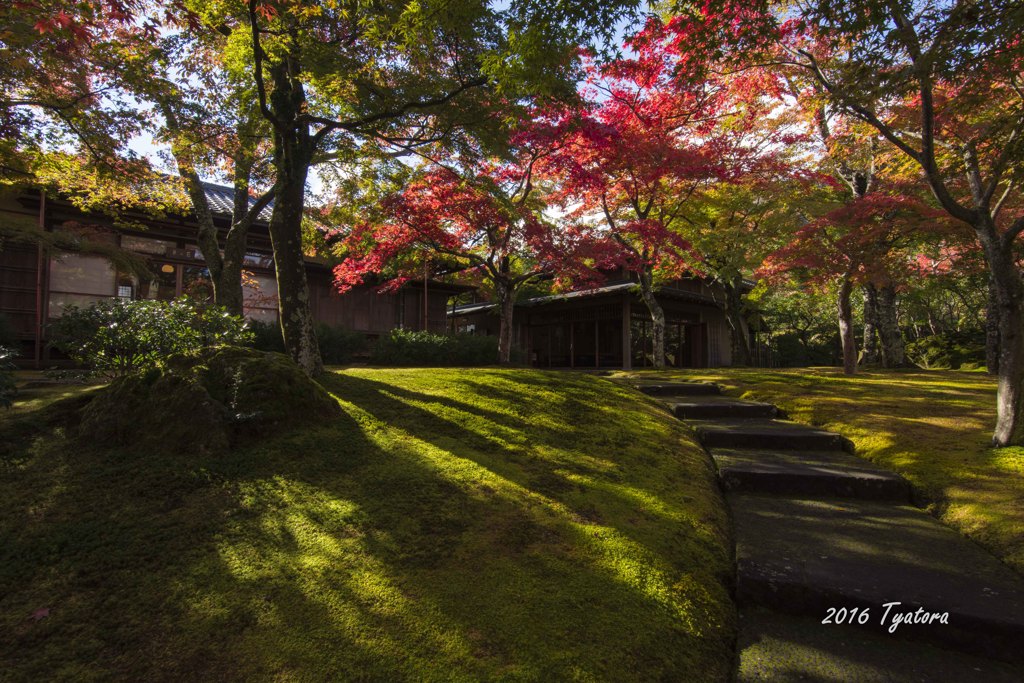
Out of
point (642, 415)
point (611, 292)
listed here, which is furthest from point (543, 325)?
point (642, 415)

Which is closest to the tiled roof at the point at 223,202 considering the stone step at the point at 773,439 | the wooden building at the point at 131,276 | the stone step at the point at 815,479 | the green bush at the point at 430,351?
the wooden building at the point at 131,276

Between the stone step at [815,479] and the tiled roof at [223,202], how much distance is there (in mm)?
12891

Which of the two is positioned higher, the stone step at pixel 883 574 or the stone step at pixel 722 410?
the stone step at pixel 722 410

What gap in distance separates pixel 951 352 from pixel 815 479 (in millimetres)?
18282

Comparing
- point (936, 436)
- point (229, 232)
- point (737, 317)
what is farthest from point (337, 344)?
point (737, 317)

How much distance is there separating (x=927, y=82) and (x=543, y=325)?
1624 centimetres

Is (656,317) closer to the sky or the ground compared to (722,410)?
closer to the sky

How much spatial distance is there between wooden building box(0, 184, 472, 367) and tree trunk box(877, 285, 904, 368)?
531 inches

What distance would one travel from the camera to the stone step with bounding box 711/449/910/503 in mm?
3396

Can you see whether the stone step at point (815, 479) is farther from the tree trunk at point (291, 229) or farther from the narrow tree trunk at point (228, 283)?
the narrow tree trunk at point (228, 283)

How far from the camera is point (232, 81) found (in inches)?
344

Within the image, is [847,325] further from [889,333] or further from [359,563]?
[359,563]

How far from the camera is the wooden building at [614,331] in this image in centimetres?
1767

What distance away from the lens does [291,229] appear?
548 cm
